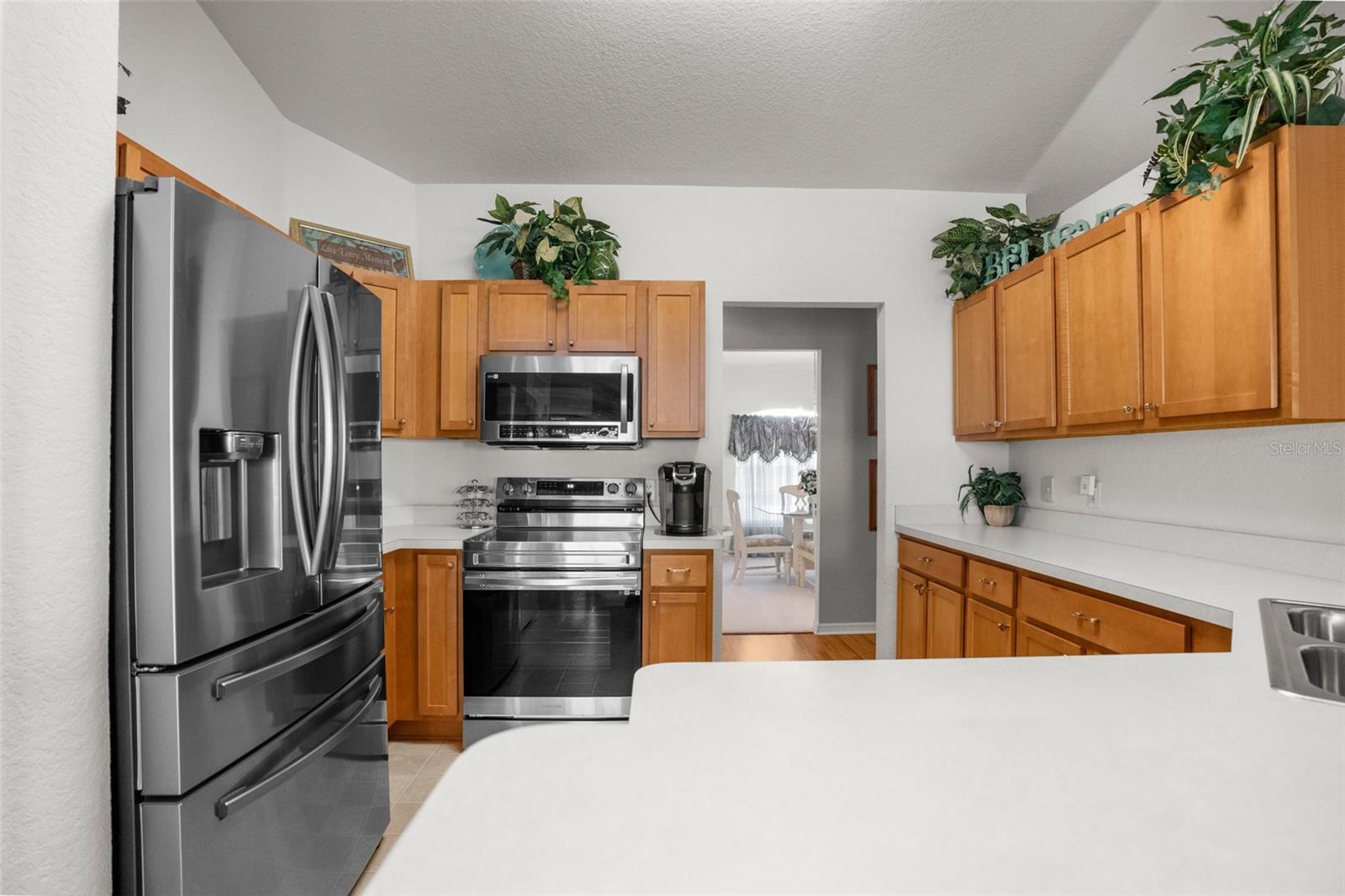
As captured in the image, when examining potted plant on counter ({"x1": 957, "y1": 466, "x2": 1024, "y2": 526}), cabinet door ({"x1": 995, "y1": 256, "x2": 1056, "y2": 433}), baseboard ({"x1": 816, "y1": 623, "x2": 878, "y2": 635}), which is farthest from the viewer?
baseboard ({"x1": 816, "y1": 623, "x2": 878, "y2": 635})

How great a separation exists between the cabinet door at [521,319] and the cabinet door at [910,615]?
2.16m

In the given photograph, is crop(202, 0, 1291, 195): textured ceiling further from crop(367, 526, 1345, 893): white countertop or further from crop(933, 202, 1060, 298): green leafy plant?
crop(367, 526, 1345, 893): white countertop

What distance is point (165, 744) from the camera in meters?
1.19

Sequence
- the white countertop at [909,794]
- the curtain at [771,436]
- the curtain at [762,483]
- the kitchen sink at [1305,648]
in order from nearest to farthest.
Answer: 1. the white countertop at [909,794]
2. the kitchen sink at [1305,648]
3. the curtain at [771,436]
4. the curtain at [762,483]

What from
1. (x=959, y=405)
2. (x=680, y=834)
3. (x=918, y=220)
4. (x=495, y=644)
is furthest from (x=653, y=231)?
(x=680, y=834)

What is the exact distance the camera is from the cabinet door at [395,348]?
2.96 metres

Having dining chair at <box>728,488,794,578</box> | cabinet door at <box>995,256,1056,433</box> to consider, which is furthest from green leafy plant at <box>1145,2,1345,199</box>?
dining chair at <box>728,488,794,578</box>

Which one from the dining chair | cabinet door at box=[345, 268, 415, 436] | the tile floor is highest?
cabinet door at box=[345, 268, 415, 436]

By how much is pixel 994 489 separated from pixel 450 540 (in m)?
2.69

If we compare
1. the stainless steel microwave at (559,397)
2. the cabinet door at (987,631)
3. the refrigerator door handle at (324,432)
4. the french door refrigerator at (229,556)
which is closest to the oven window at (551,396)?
the stainless steel microwave at (559,397)

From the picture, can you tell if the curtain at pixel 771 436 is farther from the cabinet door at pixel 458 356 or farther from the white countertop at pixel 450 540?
the cabinet door at pixel 458 356

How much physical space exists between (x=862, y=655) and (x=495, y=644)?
96.1 inches

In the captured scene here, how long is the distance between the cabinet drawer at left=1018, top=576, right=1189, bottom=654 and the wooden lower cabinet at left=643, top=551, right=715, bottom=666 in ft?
4.20

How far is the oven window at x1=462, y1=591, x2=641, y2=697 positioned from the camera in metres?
2.70
